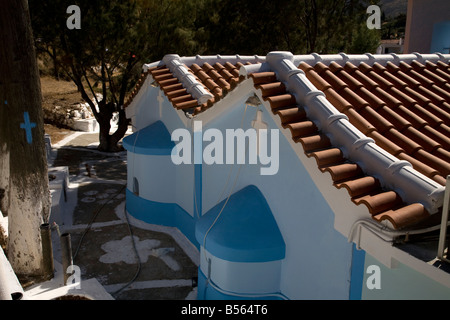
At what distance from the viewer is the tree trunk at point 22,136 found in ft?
23.9

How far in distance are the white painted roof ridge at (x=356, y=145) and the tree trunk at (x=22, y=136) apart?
15.0 feet

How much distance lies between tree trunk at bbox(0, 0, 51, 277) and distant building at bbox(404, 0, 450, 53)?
1364 cm

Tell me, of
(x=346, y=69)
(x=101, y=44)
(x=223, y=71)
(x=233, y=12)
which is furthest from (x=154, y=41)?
(x=346, y=69)

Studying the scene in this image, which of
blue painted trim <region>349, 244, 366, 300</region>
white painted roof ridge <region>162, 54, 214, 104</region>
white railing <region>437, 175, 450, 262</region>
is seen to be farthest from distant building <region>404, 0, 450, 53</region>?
white railing <region>437, 175, 450, 262</region>

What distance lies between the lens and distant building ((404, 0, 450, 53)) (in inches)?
564

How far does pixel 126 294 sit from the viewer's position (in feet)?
27.2

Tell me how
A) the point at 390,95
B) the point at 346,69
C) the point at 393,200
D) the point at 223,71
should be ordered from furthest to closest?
1. the point at 223,71
2. the point at 346,69
3. the point at 390,95
4. the point at 393,200

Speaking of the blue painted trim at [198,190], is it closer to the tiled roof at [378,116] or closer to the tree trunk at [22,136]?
the tiled roof at [378,116]

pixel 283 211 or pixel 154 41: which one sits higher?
pixel 154 41
